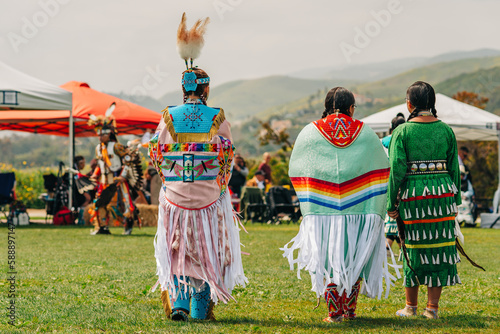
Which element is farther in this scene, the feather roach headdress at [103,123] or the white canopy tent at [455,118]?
the white canopy tent at [455,118]

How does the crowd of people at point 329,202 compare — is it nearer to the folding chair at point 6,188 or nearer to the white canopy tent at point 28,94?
the white canopy tent at point 28,94

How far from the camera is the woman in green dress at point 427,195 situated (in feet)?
15.5

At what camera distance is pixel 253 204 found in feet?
49.2

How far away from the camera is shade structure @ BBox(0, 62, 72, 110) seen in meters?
13.3

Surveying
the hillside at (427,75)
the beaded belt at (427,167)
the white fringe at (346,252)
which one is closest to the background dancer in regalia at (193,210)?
the white fringe at (346,252)

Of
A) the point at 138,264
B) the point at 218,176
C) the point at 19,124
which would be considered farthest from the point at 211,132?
the point at 19,124

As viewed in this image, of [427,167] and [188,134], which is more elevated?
[188,134]

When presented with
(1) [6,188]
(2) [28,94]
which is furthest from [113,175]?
(1) [6,188]

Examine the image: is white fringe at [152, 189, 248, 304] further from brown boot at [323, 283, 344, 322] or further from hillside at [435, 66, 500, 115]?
hillside at [435, 66, 500, 115]

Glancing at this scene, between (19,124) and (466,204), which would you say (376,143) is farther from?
(19,124)

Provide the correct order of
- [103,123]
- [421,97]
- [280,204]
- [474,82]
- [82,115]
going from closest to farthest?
[421,97] → [103,123] → [280,204] → [82,115] → [474,82]

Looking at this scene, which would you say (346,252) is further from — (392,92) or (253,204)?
(392,92)

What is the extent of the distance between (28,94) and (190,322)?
10033 millimetres

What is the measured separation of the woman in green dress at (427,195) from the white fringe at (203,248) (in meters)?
1.09
